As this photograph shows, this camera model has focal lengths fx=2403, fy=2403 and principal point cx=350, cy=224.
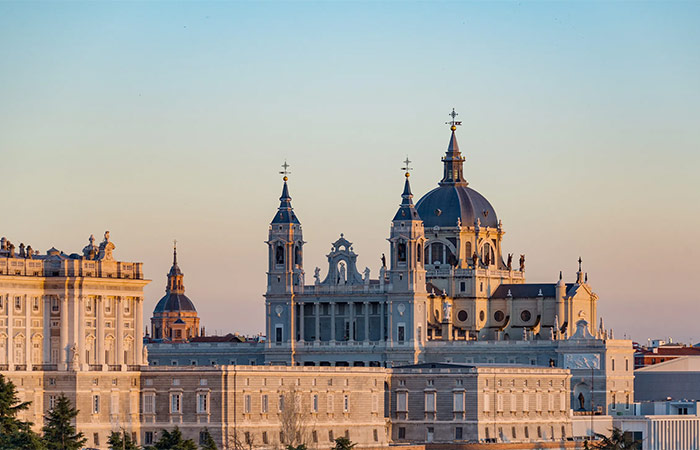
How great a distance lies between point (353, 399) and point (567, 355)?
104 feet

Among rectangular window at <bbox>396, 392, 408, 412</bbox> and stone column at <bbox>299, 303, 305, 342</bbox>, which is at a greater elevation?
stone column at <bbox>299, 303, 305, 342</bbox>

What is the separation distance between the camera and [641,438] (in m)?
175

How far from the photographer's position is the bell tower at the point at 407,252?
190250mm

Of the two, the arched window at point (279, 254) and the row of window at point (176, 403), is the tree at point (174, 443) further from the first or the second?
the arched window at point (279, 254)

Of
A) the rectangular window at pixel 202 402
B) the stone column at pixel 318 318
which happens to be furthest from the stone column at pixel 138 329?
the stone column at pixel 318 318

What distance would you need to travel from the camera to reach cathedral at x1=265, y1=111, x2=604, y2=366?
190125 mm

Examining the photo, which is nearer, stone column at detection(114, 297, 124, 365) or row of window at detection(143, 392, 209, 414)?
row of window at detection(143, 392, 209, 414)

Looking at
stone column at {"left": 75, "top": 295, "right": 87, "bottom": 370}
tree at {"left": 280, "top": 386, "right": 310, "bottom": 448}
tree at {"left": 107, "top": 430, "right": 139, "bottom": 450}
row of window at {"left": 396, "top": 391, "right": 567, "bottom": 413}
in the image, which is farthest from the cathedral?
tree at {"left": 107, "top": 430, "right": 139, "bottom": 450}

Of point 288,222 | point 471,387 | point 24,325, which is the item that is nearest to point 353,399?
point 471,387

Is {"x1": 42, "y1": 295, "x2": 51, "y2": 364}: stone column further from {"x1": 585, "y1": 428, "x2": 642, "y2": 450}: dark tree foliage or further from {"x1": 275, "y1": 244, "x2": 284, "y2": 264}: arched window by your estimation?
{"x1": 275, "y1": 244, "x2": 284, "y2": 264}: arched window

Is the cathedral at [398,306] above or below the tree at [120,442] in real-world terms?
above

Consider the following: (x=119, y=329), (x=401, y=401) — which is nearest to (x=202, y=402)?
(x=119, y=329)

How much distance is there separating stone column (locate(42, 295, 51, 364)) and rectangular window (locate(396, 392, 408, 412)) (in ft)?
86.8

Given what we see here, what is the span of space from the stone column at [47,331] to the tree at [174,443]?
13.5 metres
